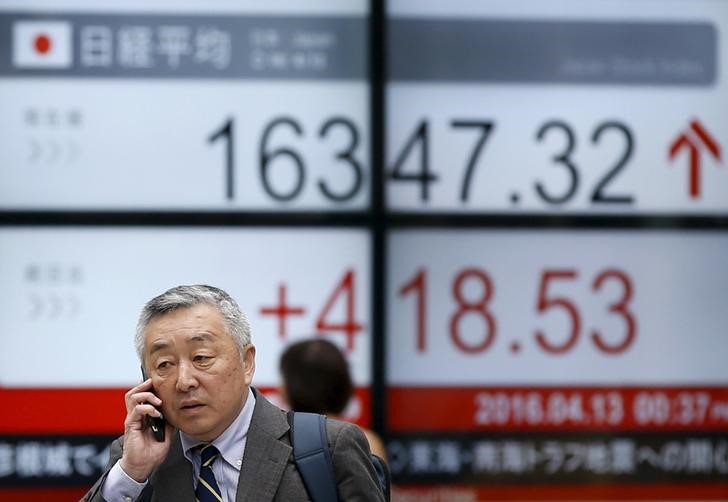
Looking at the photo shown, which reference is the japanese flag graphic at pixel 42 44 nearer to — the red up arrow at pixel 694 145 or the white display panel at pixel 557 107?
the white display panel at pixel 557 107

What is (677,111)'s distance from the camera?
5.63 m

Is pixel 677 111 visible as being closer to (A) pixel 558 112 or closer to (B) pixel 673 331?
(A) pixel 558 112

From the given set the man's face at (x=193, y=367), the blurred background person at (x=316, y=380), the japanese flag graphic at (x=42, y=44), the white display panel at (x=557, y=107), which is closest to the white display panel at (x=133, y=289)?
the white display panel at (x=557, y=107)

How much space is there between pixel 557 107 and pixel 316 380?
6.65ft

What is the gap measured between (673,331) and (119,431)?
8.02 feet

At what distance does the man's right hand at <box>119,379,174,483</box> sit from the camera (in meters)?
2.60

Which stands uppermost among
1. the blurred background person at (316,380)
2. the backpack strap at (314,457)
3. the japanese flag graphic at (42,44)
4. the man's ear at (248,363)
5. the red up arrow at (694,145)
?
the japanese flag graphic at (42,44)

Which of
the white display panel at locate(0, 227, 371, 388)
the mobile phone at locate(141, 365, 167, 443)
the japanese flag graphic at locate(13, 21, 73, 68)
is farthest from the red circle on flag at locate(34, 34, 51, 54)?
the mobile phone at locate(141, 365, 167, 443)

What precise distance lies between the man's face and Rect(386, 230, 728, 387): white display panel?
9.33 feet

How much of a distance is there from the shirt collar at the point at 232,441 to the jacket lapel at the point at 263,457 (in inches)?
0.8

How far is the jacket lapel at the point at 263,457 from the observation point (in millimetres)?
2611

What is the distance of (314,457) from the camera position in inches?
105

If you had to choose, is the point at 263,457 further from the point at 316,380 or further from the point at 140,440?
the point at 316,380

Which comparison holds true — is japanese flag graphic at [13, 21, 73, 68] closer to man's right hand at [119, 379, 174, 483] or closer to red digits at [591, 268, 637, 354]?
red digits at [591, 268, 637, 354]
